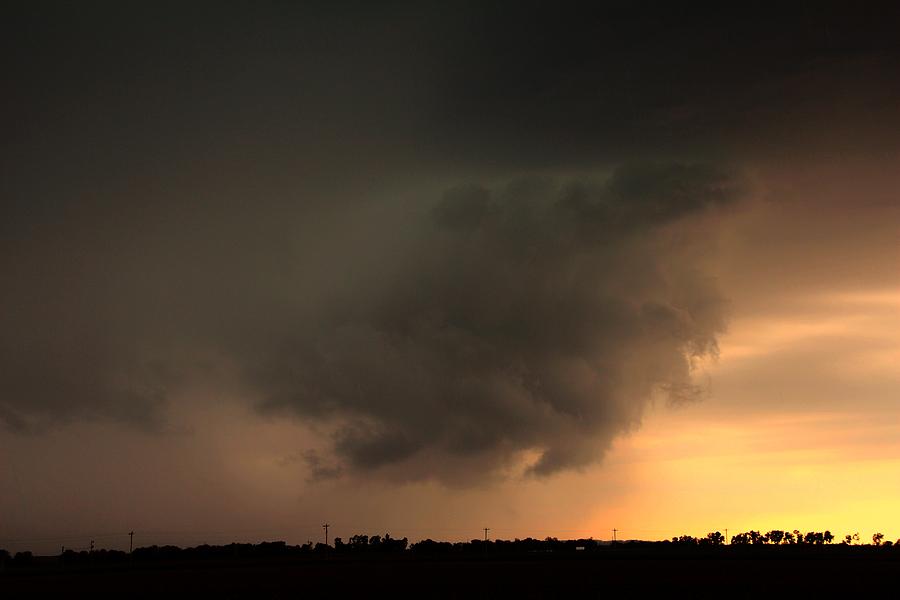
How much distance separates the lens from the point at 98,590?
13450 centimetres

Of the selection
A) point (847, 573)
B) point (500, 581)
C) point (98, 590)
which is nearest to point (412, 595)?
point (500, 581)

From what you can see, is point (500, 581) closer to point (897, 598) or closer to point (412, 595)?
point (412, 595)

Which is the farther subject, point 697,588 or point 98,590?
point 98,590

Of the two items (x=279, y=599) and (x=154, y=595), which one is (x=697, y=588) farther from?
(x=154, y=595)

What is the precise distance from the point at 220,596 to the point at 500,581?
43.6m

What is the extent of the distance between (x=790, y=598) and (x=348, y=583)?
63.5m

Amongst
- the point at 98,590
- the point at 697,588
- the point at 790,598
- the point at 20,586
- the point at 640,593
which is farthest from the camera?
the point at 20,586

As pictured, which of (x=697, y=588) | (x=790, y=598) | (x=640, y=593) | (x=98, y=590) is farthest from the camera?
(x=98, y=590)

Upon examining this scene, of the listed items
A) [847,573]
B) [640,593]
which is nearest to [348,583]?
[640,593]

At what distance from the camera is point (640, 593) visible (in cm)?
10912

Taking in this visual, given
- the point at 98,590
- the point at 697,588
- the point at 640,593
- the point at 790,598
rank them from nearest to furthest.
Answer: the point at 790,598
the point at 640,593
the point at 697,588
the point at 98,590

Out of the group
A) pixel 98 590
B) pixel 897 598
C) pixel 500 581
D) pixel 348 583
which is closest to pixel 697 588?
pixel 897 598

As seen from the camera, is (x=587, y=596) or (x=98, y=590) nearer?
(x=587, y=596)

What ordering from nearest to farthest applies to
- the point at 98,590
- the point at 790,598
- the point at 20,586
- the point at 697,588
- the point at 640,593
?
1. the point at 790,598
2. the point at 640,593
3. the point at 697,588
4. the point at 98,590
5. the point at 20,586
